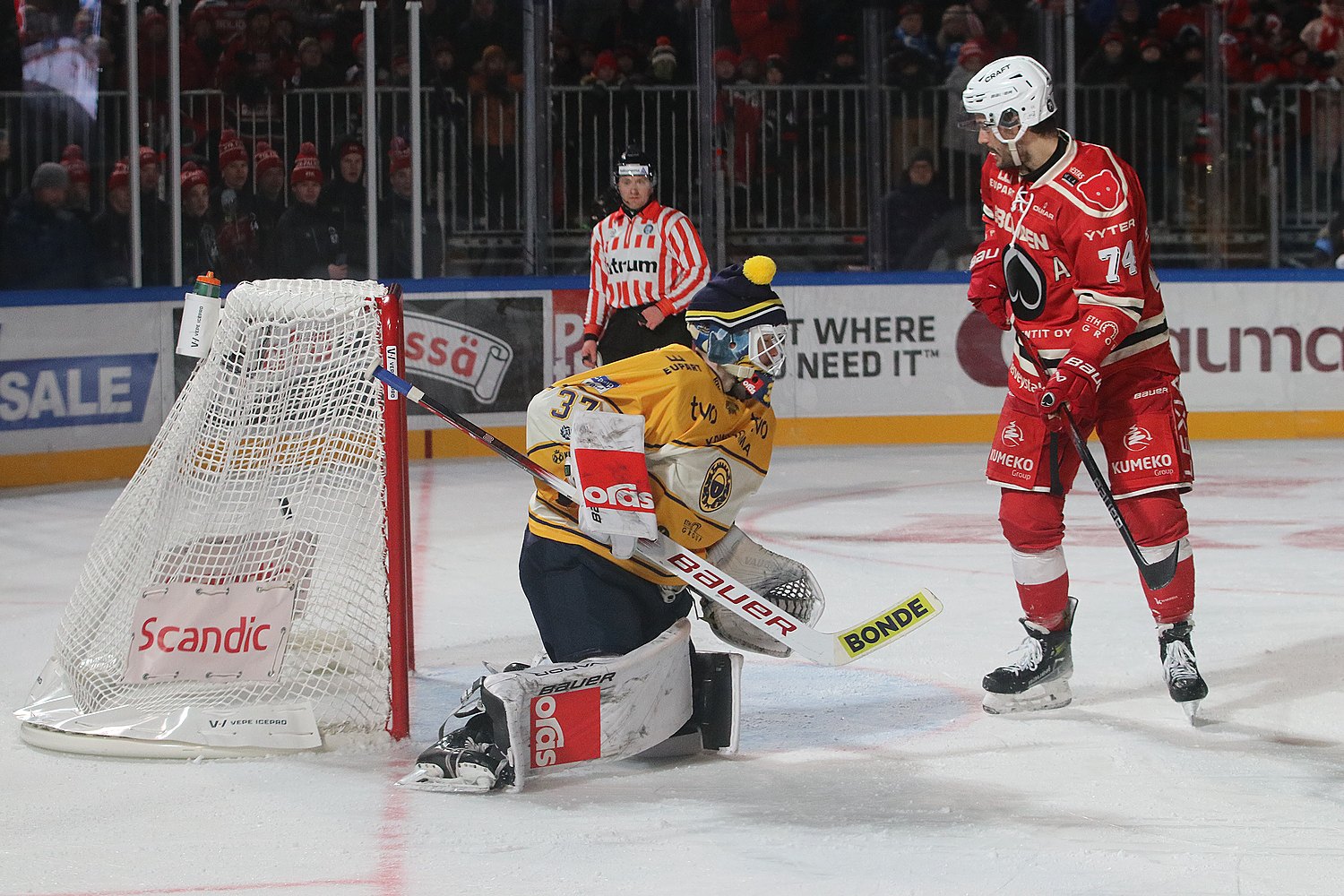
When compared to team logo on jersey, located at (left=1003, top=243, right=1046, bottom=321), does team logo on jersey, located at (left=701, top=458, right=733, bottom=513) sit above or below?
below

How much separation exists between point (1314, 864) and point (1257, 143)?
720cm

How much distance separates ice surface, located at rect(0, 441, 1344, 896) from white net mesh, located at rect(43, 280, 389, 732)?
178mm

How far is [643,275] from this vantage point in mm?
6766

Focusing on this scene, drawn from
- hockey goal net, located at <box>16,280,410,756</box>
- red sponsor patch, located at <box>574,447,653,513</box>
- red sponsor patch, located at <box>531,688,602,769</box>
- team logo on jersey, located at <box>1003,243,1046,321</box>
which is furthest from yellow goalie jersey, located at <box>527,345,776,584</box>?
team logo on jersey, located at <box>1003,243,1046,321</box>

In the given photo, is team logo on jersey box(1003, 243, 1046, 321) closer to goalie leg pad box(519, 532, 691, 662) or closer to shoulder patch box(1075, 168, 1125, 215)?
shoulder patch box(1075, 168, 1125, 215)

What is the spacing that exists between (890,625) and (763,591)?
0.86 feet

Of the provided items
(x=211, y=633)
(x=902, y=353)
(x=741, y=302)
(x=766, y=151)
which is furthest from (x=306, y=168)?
(x=741, y=302)

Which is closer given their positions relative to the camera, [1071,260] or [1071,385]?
[1071,385]

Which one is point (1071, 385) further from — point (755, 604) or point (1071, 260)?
point (755, 604)

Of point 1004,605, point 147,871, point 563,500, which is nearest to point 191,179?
point 1004,605

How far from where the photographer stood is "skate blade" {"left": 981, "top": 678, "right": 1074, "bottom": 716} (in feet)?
11.7

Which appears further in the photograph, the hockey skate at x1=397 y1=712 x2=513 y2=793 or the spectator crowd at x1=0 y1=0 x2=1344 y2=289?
the spectator crowd at x1=0 y1=0 x2=1344 y2=289

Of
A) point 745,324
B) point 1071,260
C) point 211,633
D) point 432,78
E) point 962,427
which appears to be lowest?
point 211,633

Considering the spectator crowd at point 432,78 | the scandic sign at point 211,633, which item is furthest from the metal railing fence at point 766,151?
the scandic sign at point 211,633
